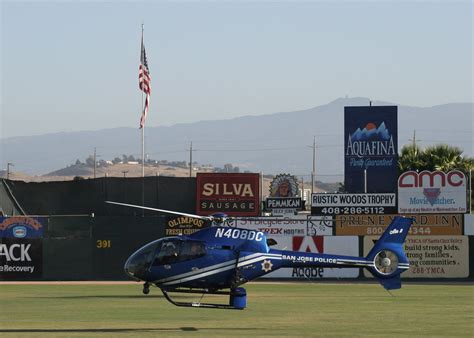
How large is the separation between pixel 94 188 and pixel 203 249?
27490 mm

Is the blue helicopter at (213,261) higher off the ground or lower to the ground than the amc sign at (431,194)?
lower

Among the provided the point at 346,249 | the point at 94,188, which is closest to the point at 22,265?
the point at 94,188

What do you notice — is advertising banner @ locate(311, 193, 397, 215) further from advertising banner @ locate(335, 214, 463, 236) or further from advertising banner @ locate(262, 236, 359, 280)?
advertising banner @ locate(262, 236, 359, 280)

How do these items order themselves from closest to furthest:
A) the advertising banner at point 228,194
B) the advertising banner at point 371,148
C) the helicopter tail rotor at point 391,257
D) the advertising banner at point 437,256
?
the helicopter tail rotor at point 391,257
the advertising banner at point 437,256
the advertising banner at point 228,194
the advertising banner at point 371,148

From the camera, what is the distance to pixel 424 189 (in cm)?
5153

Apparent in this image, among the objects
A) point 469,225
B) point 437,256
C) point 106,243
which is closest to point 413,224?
point 437,256

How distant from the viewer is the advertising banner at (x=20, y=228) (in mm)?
50188

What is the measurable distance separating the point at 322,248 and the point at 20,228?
13396 millimetres

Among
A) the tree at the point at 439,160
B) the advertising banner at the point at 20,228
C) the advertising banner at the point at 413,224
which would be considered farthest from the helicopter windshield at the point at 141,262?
the tree at the point at 439,160

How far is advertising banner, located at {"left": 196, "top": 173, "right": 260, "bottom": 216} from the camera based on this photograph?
53719 mm

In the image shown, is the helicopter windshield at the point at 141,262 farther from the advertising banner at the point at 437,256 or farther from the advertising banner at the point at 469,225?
the advertising banner at the point at 469,225

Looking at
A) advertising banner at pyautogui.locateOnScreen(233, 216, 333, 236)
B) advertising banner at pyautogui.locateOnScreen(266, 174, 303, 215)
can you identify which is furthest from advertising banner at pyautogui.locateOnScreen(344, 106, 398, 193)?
advertising banner at pyautogui.locateOnScreen(233, 216, 333, 236)

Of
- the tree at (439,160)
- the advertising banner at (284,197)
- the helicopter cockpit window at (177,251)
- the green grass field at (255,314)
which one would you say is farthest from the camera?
the tree at (439,160)

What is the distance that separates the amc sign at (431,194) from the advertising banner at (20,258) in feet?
53.8
